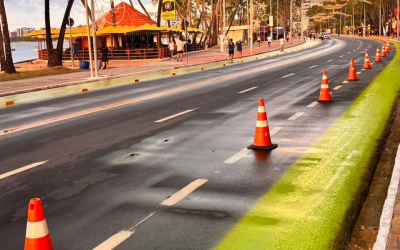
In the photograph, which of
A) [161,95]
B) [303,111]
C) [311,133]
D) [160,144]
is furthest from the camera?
[161,95]

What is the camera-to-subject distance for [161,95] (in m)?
19.5

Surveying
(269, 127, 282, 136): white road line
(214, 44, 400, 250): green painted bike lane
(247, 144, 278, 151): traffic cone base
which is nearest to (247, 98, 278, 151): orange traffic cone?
(247, 144, 278, 151): traffic cone base

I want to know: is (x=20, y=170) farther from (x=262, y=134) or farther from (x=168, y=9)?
(x=168, y=9)

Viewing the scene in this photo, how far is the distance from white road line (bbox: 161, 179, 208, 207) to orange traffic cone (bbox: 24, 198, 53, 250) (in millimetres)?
2400

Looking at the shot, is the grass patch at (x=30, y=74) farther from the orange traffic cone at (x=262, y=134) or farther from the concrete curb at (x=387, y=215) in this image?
the concrete curb at (x=387, y=215)

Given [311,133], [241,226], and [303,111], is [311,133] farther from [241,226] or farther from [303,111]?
[241,226]

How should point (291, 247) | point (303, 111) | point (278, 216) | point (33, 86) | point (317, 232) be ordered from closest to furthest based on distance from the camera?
point (291, 247) → point (317, 232) → point (278, 216) → point (303, 111) → point (33, 86)

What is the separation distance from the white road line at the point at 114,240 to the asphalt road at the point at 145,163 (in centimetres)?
1

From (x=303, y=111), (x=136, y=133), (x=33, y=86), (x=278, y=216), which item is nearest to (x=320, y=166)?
(x=278, y=216)

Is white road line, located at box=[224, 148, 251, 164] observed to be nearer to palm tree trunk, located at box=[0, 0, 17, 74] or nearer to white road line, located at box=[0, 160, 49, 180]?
white road line, located at box=[0, 160, 49, 180]

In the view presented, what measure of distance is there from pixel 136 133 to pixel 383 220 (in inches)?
274

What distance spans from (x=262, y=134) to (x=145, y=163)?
7.57 feet

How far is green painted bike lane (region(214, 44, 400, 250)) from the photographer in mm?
5332

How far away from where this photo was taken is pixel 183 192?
6.98 meters
